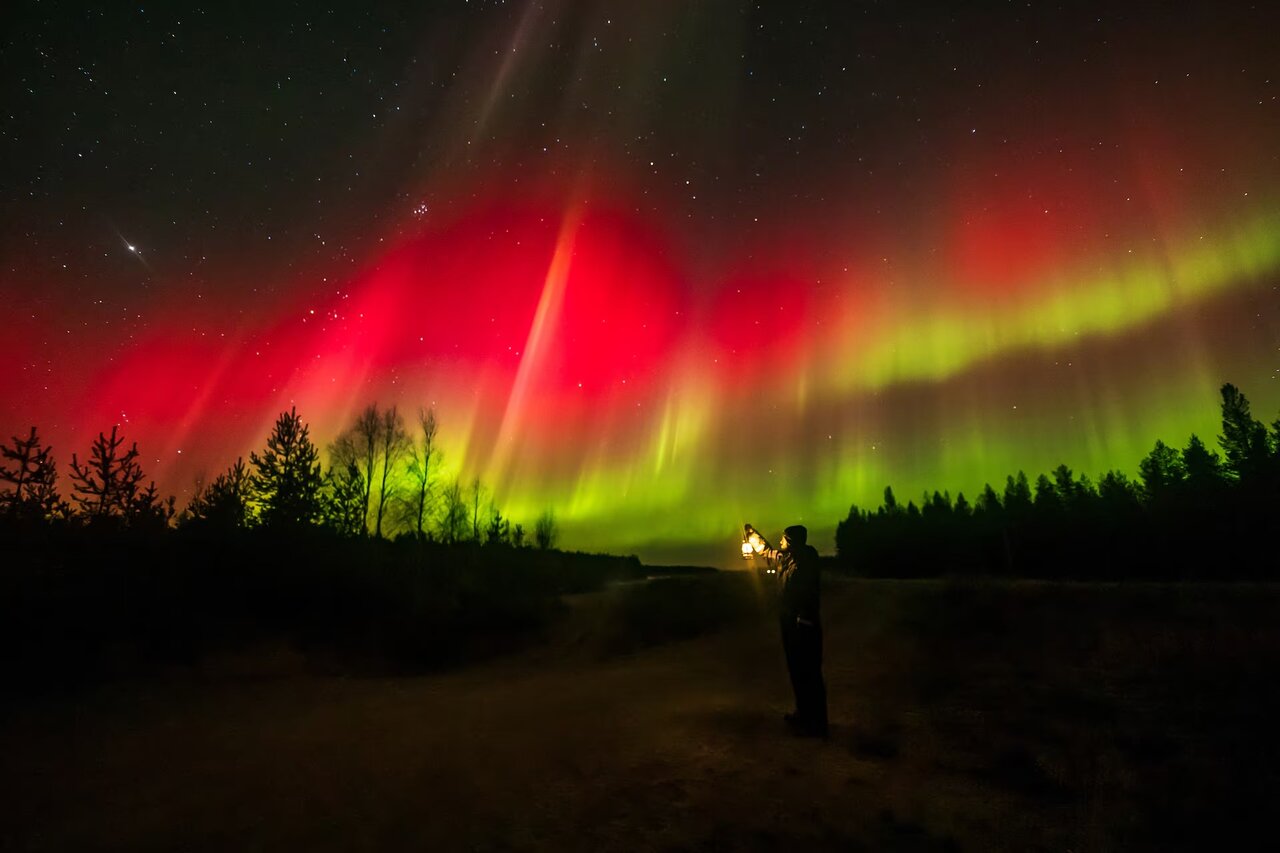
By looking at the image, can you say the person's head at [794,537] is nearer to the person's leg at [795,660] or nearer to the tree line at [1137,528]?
the person's leg at [795,660]

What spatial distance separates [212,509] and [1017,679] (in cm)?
2518

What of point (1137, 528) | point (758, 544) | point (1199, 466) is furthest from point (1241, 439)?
point (758, 544)

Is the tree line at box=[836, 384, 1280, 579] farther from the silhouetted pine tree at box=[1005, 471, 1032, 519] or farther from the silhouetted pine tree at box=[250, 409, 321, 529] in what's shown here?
the silhouetted pine tree at box=[250, 409, 321, 529]

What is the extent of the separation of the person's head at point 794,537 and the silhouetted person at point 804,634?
0.01 m

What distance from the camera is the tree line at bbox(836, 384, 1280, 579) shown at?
46281 mm

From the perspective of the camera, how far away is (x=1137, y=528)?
52.4 meters

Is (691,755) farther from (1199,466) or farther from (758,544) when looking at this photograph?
(1199,466)

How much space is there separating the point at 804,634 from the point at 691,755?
2.11 metres

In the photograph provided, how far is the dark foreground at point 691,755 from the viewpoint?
519 cm

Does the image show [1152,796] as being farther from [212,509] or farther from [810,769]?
[212,509]

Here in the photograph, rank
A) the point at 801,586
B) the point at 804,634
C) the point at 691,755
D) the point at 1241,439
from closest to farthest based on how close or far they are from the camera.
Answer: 1. the point at 691,755
2. the point at 804,634
3. the point at 801,586
4. the point at 1241,439

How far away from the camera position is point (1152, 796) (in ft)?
18.9

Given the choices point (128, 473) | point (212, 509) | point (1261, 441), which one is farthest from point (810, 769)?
point (1261, 441)

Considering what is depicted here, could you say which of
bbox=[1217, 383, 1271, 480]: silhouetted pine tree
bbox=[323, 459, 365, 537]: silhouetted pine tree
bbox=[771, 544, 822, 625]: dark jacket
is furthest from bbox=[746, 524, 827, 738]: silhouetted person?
bbox=[1217, 383, 1271, 480]: silhouetted pine tree
